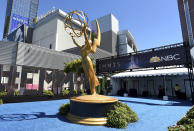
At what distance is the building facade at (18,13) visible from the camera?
7786cm

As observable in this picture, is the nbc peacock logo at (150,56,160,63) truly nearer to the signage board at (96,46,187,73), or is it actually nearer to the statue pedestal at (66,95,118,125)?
the signage board at (96,46,187,73)

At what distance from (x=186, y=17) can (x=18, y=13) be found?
117 meters

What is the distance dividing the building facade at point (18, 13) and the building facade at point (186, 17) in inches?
3133

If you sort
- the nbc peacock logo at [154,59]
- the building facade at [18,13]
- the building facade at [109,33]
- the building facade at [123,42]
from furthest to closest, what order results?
1. the building facade at [18,13]
2. the building facade at [123,42]
3. the building facade at [109,33]
4. the nbc peacock logo at [154,59]

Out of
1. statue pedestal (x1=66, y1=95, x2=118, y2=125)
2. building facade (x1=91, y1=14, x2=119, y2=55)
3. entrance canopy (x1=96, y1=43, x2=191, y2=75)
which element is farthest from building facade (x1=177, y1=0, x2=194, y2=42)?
statue pedestal (x1=66, y1=95, x2=118, y2=125)

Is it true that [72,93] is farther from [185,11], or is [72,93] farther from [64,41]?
[185,11]

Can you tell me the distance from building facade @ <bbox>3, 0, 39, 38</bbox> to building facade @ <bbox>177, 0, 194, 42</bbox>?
79571mm

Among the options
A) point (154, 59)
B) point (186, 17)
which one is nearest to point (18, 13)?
point (186, 17)

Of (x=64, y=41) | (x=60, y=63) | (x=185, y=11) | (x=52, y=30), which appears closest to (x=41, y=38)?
(x=52, y=30)

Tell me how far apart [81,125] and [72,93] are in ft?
41.8

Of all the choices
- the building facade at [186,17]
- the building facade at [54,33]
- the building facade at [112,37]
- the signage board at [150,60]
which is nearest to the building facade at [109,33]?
the building facade at [112,37]

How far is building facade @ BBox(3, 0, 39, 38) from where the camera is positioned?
77863 millimetres

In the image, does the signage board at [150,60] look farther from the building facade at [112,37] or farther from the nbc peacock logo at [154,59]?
the building facade at [112,37]

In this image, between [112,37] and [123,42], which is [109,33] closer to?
[112,37]
